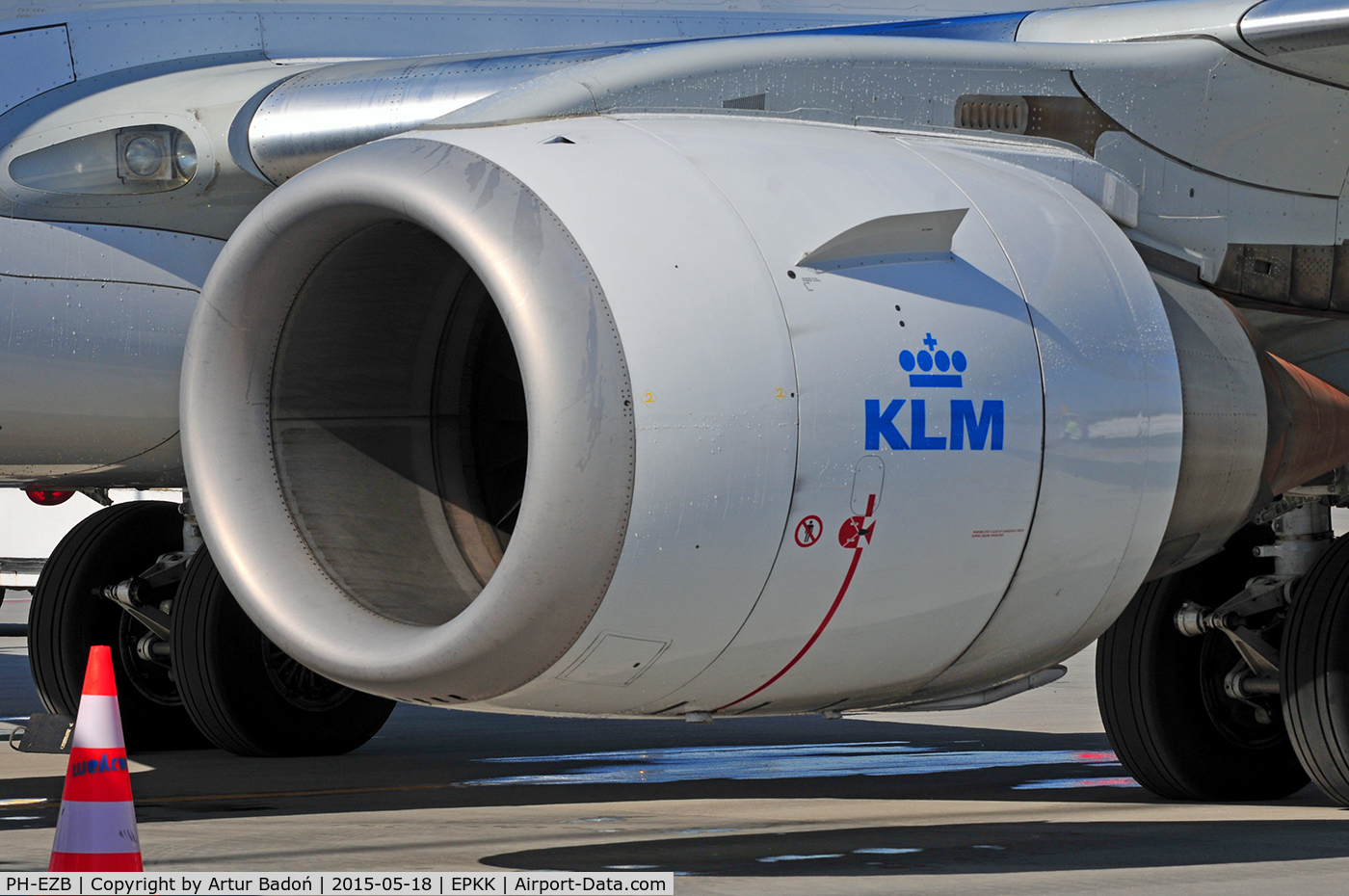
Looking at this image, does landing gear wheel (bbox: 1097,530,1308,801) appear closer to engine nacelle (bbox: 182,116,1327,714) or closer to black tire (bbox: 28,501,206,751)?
engine nacelle (bbox: 182,116,1327,714)

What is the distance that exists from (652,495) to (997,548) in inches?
36.7

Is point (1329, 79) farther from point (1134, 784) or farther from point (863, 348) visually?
point (1134, 784)

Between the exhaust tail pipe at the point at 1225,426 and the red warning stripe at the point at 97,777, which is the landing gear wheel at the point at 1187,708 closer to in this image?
the exhaust tail pipe at the point at 1225,426

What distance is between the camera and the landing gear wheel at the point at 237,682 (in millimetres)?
8766

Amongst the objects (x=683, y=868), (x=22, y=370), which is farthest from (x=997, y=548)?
(x=22, y=370)

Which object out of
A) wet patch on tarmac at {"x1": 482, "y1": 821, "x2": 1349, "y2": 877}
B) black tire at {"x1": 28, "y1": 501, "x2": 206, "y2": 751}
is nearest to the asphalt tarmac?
wet patch on tarmac at {"x1": 482, "y1": 821, "x2": 1349, "y2": 877}

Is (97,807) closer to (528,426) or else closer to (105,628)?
(528,426)

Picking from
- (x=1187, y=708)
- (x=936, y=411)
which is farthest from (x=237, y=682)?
(x=936, y=411)

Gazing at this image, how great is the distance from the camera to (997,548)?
15.7 ft

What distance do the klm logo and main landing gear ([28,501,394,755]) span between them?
15.9 feet

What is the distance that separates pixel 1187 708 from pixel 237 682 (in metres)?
4.02

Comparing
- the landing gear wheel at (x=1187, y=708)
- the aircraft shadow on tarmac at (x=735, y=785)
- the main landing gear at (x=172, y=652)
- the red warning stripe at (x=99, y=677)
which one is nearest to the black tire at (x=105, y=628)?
the main landing gear at (x=172, y=652)

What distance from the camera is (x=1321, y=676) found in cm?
655

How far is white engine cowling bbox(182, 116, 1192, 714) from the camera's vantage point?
4371 mm
